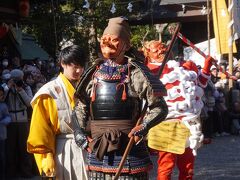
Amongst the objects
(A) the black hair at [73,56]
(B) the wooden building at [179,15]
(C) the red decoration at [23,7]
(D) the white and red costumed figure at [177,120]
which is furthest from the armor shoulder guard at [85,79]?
(B) the wooden building at [179,15]

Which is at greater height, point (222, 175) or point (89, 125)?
point (89, 125)

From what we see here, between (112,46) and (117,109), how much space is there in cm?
45

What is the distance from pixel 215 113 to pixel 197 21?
11.6m

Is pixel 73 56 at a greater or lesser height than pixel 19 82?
greater

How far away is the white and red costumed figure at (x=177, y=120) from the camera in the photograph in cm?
609

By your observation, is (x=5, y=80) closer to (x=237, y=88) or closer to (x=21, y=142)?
(x=21, y=142)

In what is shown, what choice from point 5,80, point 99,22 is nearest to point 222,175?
point 5,80

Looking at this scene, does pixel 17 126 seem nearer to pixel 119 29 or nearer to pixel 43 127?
pixel 43 127

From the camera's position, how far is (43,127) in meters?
4.24

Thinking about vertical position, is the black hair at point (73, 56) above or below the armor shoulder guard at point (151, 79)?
above

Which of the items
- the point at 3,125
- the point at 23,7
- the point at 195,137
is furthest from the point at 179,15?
the point at 195,137

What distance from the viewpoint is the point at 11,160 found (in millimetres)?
8078

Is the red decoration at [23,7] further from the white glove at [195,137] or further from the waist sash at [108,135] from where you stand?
the waist sash at [108,135]

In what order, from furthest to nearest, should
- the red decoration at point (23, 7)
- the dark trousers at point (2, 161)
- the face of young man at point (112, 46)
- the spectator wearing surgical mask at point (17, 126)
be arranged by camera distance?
1. the red decoration at point (23, 7)
2. the spectator wearing surgical mask at point (17, 126)
3. the dark trousers at point (2, 161)
4. the face of young man at point (112, 46)
